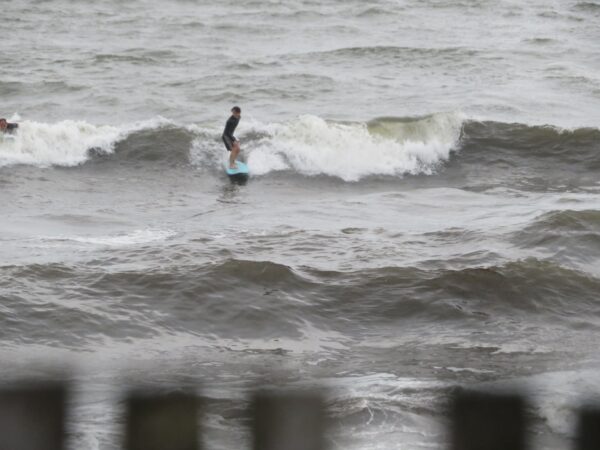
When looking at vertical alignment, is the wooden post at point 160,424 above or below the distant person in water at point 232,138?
above

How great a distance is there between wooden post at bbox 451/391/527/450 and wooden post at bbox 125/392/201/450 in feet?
2.32

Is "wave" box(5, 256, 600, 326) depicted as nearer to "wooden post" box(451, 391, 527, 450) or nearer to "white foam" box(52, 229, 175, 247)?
"white foam" box(52, 229, 175, 247)

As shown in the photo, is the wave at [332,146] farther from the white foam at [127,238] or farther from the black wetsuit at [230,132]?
the white foam at [127,238]

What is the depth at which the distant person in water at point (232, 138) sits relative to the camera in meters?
18.3

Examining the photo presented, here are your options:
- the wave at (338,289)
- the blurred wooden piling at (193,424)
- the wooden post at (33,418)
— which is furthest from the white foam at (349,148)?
the wooden post at (33,418)

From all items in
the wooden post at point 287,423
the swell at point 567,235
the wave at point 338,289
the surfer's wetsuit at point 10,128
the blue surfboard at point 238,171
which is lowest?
the blue surfboard at point 238,171

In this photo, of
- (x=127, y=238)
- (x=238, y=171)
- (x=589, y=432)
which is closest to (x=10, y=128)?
Result: (x=238, y=171)

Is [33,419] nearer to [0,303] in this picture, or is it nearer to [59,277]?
[0,303]

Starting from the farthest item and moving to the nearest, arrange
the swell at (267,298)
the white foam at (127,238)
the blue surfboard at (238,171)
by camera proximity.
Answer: the blue surfboard at (238,171) → the white foam at (127,238) → the swell at (267,298)

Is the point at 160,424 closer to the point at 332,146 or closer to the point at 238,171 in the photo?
the point at 238,171

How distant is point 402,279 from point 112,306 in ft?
9.31

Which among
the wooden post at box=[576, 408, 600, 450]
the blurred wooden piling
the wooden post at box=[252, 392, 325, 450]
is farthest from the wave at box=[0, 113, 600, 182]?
the wooden post at box=[576, 408, 600, 450]

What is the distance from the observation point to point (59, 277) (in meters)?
9.98

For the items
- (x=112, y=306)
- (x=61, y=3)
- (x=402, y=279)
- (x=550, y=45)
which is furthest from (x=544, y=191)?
(x=61, y=3)
